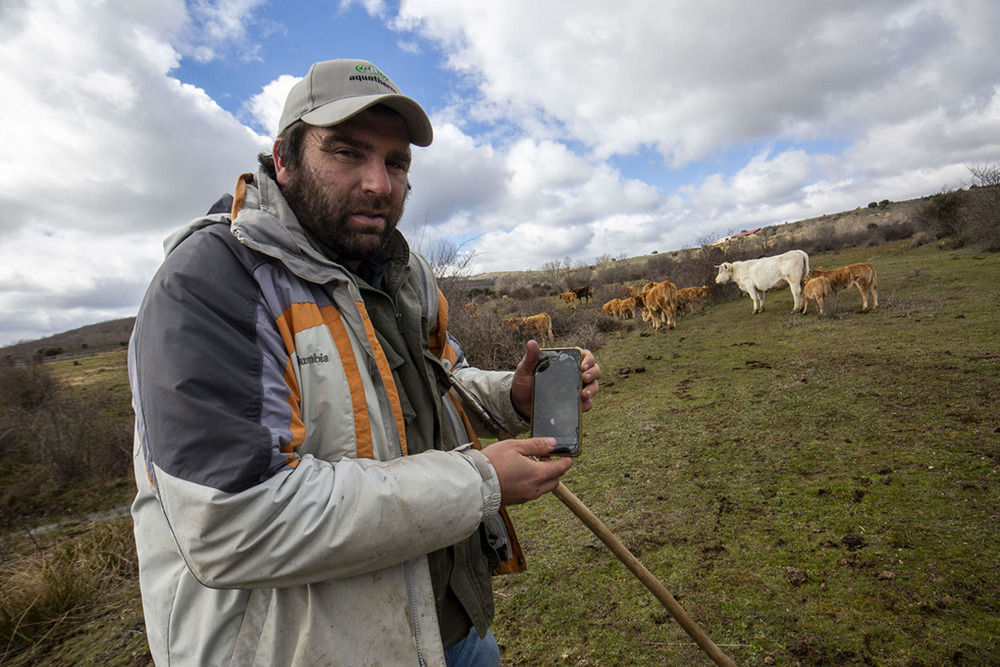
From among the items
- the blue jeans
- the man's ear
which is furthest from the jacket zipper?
the man's ear

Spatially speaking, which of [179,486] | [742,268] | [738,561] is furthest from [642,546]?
[742,268]

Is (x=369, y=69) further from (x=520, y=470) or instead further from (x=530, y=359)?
(x=520, y=470)

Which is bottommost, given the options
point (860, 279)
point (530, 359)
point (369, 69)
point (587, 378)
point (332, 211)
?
point (860, 279)

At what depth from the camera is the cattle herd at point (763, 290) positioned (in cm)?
930

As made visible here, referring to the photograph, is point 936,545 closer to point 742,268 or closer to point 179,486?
point 179,486

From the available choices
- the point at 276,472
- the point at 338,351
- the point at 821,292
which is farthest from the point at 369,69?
the point at 821,292

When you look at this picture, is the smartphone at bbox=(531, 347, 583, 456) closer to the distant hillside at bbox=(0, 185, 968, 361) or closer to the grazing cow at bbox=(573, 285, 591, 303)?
the grazing cow at bbox=(573, 285, 591, 303)

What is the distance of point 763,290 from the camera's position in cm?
1273

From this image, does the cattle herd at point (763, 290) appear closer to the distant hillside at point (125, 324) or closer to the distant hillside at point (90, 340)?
the distant hillside at point (125, 324)

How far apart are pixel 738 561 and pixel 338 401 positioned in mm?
2552

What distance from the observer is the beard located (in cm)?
140

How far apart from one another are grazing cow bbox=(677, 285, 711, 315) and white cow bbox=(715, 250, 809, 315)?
1412 millimetres

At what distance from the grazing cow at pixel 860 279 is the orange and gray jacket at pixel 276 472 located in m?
10.8

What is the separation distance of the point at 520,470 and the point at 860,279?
35.8 ft
